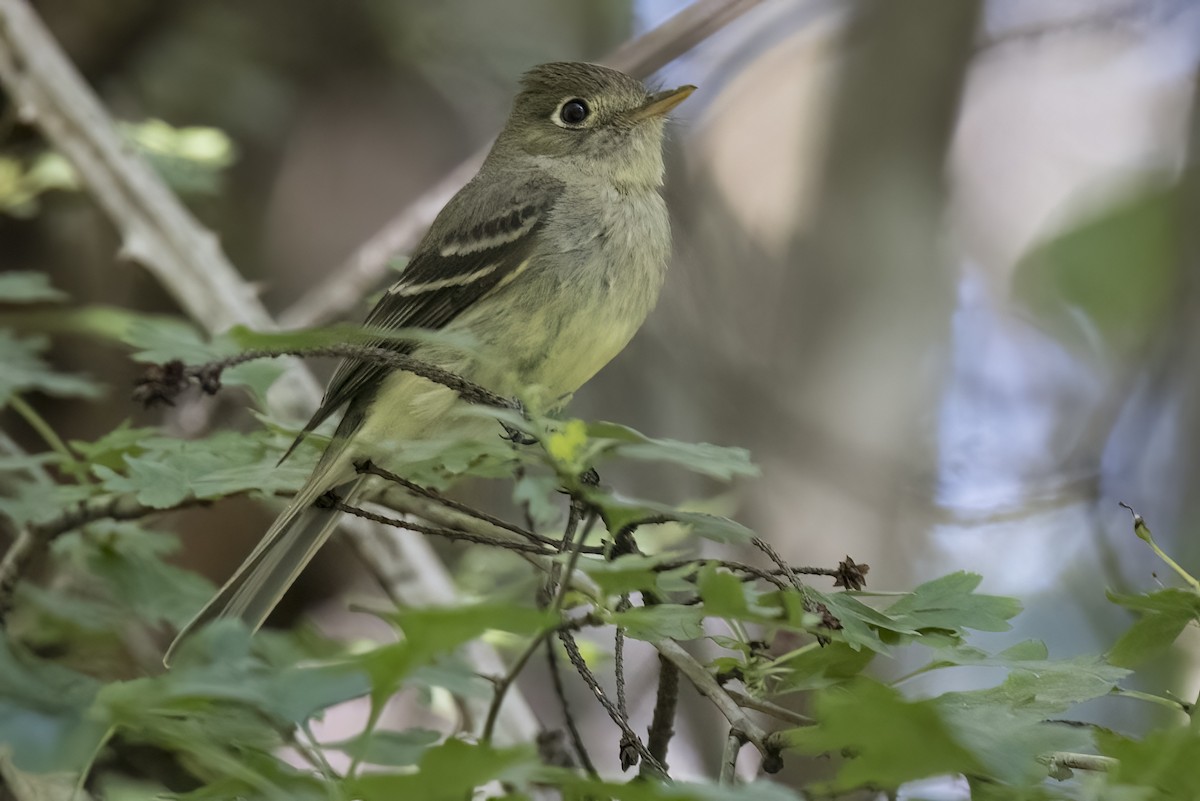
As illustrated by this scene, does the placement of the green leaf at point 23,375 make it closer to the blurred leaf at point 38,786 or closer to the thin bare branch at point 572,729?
the blurred leaf at point 38,786

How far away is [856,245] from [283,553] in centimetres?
229

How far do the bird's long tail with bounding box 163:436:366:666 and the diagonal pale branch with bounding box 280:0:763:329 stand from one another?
0.99 metres

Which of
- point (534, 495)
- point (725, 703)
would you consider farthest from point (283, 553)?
point (725, 703)

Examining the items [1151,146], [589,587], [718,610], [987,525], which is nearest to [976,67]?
[1151,146]

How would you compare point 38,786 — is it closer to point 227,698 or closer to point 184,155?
point 227,698

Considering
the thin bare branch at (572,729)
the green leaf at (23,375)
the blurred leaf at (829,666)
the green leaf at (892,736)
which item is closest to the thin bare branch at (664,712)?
the thin bare branch at (572,729)

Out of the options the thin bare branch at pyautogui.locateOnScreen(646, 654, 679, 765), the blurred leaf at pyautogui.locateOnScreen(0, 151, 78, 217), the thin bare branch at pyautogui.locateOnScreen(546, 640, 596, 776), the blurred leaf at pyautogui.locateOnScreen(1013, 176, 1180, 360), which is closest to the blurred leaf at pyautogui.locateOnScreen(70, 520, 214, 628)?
the thin bare branch at pyautogui.locateOnScreen(546, 640, 596, 776)

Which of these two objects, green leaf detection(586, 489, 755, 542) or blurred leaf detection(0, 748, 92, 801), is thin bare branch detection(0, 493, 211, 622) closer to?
blurred leaf detection(0, 748, 92, 801)

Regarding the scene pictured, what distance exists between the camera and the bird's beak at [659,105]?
8.39 feet

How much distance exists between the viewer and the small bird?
6.75 ft

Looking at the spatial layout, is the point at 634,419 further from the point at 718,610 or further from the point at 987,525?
the point at 718,610

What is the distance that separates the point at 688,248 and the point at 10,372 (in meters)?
1.98

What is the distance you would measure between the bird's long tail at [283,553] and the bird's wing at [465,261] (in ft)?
0.83

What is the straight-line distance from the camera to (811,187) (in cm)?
376
